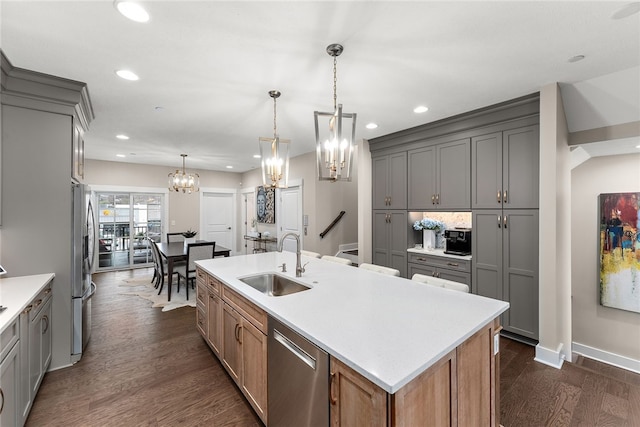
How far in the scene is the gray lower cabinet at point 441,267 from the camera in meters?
3.55

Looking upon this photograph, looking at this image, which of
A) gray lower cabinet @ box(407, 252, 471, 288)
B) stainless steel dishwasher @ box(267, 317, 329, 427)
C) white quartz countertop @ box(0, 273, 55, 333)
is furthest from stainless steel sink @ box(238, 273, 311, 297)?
gray lower cabinet @ box(407, 252, 471, 288)

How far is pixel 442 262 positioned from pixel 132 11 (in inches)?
155

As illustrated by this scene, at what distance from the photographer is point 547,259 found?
2.71 meters

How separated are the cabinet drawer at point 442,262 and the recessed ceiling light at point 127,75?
3.88 m

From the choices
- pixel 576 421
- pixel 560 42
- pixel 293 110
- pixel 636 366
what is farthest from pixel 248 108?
pixel 636 366

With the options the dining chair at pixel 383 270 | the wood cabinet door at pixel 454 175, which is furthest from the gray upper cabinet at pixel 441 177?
the dining chair at pixel 383 270

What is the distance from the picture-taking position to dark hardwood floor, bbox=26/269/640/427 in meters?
2.00

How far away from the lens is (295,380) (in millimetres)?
1457

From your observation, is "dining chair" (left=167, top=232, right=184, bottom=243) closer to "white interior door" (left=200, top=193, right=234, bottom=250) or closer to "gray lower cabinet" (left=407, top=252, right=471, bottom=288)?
"white interior door" (left=200, top=193, right=234, bottom=250)

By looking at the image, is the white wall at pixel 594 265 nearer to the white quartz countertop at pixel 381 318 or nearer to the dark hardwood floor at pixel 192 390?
the dark hardwood floor at pixel 192 390

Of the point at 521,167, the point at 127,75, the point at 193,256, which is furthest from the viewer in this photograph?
the point at 193,256

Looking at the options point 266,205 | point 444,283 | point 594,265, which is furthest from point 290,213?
point 594,265

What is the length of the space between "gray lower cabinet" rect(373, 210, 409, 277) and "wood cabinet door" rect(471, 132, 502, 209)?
106 cm

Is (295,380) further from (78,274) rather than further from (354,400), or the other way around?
(78,274)
